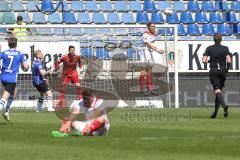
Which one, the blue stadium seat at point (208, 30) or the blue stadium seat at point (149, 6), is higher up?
the blue stadium seat at point (149, 6)

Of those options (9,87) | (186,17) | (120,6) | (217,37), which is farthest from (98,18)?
(9,87)

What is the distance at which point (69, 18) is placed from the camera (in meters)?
29.5

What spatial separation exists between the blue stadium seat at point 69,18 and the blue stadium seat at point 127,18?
6.74 ft

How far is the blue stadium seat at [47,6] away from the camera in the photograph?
29709 mm

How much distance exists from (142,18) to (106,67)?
547 centimetres

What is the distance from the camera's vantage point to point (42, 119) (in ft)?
62.5

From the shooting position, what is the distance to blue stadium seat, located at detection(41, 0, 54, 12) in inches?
1170

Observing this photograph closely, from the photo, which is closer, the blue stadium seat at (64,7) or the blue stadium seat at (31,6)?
the blue stadium seat at (31,6)

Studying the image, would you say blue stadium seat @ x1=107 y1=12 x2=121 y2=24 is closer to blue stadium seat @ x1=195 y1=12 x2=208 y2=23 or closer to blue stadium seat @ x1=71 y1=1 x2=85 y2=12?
blue stadium seat @ x1=71 y1=1 x2=85 y2=12

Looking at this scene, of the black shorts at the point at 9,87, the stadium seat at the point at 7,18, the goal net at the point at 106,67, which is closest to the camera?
Answer: the black shorts at the point at 9,87

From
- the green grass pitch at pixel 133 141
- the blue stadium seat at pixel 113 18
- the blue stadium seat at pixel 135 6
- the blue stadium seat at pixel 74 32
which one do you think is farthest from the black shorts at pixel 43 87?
the blue stadium seat at pixel 135 6

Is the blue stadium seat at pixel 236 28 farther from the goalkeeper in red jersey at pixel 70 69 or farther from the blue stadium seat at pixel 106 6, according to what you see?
the goalkeeper in red jersey at pixel 70 69

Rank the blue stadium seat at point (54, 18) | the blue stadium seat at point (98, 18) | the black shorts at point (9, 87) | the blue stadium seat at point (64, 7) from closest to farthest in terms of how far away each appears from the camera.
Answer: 1. the black shorts at point (9, 87)
2. the blue stadium seat at point (54, 18)
3. the blue stadium seat at point (98, 18)
4. the blue stadium seat at point (64, 7)

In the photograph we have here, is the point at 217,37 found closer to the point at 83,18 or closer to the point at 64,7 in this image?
the point at 83,18
